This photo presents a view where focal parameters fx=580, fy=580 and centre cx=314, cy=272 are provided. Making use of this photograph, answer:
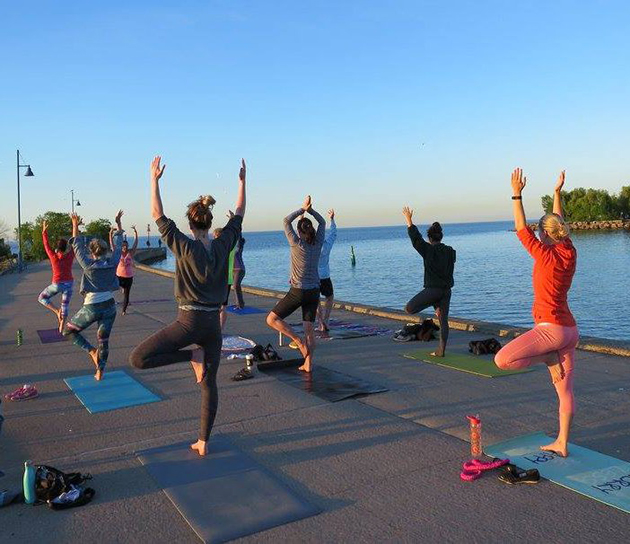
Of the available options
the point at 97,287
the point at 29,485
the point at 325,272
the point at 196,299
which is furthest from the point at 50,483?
the point at 325,272

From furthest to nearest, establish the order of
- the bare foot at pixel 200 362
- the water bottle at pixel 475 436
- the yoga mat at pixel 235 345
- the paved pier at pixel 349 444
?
1. the yoga mat at pixel 235 345
2. the bare foot at pixel 200 362
3. the water bottle at pixel 475 436
4. the paved pier at pixel 349 444

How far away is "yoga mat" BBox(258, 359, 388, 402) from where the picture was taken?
21.0 ft

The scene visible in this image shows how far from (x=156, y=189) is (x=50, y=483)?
7.37 ft

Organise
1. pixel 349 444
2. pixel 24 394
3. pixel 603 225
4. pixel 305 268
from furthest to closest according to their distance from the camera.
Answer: pixel 603 225 < pixel 305 268 < pixel 24 394 < pixel 349 444

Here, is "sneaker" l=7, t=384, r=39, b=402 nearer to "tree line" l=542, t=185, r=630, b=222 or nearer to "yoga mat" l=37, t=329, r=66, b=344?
Result: "yoga mat" l=37, t=329, r=66, b=344

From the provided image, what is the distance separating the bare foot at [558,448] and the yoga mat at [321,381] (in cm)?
223

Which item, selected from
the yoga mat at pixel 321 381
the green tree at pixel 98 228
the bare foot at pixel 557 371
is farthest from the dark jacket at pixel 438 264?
the green tree at pixel 98 228

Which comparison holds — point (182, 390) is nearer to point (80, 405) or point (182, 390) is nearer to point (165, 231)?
point (80, 405)

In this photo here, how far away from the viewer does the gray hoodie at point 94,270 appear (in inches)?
277

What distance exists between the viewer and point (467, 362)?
7.82 m

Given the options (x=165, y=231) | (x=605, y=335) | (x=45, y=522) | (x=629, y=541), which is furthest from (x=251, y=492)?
(x=605, y=335)

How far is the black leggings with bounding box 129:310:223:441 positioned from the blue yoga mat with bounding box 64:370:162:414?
195 centimetres

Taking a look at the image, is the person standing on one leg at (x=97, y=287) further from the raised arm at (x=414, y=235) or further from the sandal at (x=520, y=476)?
the sandal at (x=520, y=476)

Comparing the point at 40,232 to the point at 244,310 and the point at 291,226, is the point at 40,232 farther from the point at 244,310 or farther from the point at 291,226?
the point at 291,226
